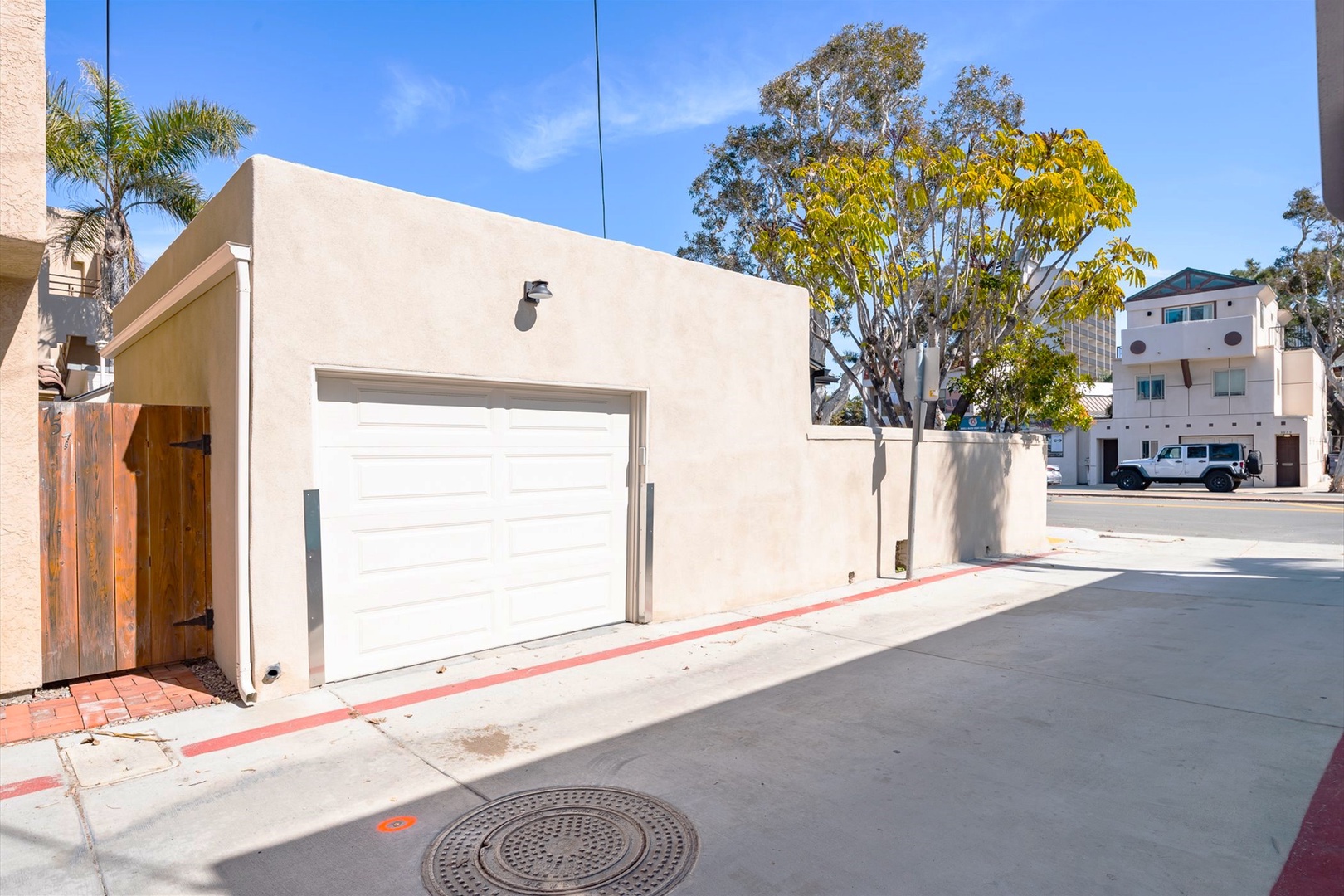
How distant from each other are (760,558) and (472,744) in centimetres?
459

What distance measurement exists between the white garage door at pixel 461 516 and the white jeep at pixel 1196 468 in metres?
31.8

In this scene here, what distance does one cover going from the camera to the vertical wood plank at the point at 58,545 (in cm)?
537

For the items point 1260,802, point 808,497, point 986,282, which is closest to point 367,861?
point 1260,802

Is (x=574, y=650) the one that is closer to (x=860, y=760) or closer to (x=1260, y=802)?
(x=860, y=760)

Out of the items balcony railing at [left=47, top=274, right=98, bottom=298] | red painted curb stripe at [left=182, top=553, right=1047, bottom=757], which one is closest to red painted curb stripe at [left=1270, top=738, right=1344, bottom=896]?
red painted curb stripe at [left=182, top=553, right=1047, bottom=757]

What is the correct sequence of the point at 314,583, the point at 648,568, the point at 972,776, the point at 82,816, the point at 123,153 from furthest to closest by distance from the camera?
the point at 123,153 < the point at 648,568 < the point at 314,583 < the point at 972,776 < the point at 82,816

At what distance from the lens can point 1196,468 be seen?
31.7 meters

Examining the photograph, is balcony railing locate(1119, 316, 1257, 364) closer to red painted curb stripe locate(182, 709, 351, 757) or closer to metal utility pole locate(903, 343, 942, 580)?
metal utility pole locate(903, 343, 942, 580)

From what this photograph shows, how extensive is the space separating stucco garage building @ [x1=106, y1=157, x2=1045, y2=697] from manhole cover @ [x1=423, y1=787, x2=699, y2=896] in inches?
98.9

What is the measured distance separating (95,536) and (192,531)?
60 cm

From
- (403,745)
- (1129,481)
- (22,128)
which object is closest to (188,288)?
(22,128)

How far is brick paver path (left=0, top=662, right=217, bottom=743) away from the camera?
4891mm

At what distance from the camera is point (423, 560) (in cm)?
616

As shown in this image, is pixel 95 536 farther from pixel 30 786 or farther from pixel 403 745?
pixel 403 745
